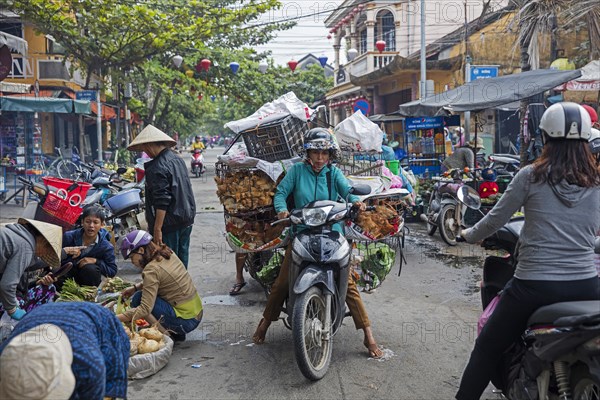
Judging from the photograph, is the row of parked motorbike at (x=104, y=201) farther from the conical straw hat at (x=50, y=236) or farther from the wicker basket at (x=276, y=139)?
the conical straw hat at (x=50, y=236)

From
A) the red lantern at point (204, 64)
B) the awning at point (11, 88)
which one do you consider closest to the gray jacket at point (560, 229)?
the awning at point (11, 88)

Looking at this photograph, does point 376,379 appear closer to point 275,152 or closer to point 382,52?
point 275,152

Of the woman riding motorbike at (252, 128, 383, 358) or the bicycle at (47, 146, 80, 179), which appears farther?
the bicycle at (47, 146, 80, 179)

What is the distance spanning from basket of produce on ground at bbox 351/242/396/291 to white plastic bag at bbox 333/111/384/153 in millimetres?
2211

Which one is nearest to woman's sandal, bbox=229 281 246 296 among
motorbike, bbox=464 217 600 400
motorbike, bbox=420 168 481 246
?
motorbike, bbox=464 217 600 400

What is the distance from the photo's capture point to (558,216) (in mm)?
2961

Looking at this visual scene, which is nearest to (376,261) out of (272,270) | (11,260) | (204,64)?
(272,270)

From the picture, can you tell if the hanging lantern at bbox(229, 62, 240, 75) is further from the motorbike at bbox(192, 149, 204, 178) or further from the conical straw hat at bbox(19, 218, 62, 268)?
the conical straw hat at bbox(19, 218, 62, 268)

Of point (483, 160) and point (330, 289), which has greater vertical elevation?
point (483, 160)

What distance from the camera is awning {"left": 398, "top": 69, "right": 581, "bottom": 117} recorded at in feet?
31.4

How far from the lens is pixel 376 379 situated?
14.1ft

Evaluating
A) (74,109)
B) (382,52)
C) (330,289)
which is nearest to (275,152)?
(330,289)

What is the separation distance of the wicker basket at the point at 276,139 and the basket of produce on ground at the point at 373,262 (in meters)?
1.20

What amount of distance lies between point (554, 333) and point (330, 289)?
5.81 feet
